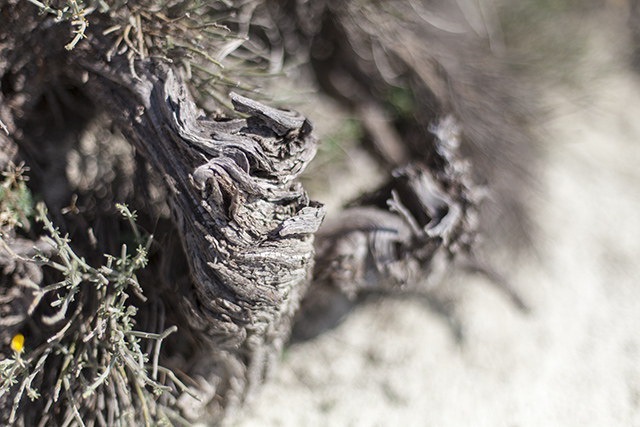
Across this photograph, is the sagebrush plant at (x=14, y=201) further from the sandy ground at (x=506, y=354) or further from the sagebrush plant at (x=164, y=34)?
the sandy ground at (x=506, y=354)

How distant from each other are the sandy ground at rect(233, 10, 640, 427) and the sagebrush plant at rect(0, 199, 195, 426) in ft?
1.48

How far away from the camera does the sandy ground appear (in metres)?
1.71

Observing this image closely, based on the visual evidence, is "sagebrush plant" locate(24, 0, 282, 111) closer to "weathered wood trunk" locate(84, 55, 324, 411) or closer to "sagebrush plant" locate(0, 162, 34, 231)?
"weathered wood trunk" locate(84, 55, 324, 411)

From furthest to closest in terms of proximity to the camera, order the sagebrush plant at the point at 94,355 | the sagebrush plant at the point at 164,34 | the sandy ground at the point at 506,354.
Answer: the sandy ground at the point at 506,354
the sagebrush plant at the point at 164,34
the sagebrush plant at the point at 94,355

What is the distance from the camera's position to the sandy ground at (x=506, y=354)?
171 centimetres

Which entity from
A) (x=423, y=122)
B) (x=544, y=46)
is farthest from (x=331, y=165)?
(x=544, y=46)

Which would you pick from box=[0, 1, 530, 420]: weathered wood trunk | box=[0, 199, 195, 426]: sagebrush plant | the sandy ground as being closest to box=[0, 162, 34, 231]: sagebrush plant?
box=[0, 199, 195, 426]: sagebrush plant

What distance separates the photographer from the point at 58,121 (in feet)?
5.57

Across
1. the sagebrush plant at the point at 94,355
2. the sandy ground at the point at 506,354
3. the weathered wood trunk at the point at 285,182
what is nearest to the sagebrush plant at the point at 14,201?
the sagebrush plant at the point at 94,355

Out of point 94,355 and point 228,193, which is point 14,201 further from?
point 228,193

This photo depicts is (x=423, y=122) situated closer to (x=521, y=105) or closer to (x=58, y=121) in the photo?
(x=521, y=105)

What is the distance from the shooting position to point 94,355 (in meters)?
1.30

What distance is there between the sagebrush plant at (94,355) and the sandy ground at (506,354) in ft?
1.48

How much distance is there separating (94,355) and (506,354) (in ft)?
5.02
